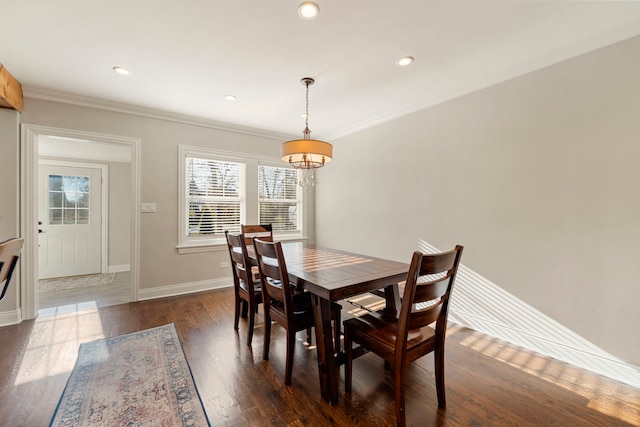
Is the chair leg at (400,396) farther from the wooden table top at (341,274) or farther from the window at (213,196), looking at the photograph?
the window at (213,196)

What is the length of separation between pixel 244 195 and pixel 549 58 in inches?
155

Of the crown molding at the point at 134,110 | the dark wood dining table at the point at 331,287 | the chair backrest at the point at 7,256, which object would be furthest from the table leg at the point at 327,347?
the crown molding at the point at 134,110

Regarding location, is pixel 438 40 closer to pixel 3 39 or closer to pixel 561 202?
pixel 561 202

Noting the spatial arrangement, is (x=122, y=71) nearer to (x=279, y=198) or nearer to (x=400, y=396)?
(x=279, y=198)

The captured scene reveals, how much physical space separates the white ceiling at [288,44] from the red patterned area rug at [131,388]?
99.9 inches

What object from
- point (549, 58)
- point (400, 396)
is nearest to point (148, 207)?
point (400, 396)

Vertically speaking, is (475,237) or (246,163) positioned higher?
(246,163)

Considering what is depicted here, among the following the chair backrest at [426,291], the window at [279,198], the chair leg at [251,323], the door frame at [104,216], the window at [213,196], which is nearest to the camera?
the chair backrest at [426,291]

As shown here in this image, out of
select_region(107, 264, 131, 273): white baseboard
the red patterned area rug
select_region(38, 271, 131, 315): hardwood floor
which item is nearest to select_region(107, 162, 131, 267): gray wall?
select_region(107, 264, 131, 273): white baseboard

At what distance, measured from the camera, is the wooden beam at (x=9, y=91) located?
95.0 inches

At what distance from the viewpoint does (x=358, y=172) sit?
13.7 ft

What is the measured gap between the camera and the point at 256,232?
3.48 metres

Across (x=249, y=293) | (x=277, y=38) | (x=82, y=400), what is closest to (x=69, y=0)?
(x=277, y=38)

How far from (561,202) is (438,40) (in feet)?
5.49
